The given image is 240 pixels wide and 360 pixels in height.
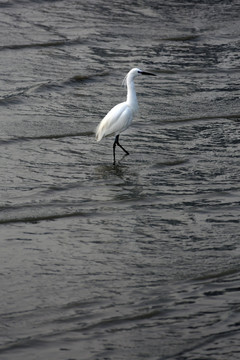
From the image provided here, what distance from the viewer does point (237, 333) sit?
16.3ft

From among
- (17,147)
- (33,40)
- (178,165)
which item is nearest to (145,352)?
(178,165)

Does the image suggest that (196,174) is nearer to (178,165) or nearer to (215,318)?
(178,165)

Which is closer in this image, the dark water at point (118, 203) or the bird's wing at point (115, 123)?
the dark water at point (118, 203)

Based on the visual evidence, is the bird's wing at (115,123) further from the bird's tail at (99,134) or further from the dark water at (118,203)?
the dark water at (118,203)

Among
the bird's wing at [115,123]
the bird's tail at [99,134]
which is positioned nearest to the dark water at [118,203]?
the bird's tail at [99,134]

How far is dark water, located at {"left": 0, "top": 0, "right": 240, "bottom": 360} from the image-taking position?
16.4 ft

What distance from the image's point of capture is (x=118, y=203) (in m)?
7.19

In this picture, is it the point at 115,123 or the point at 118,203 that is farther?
the point at 115,123

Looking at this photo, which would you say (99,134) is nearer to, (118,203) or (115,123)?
(115,123)

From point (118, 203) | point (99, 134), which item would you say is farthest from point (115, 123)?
point (118, 203)

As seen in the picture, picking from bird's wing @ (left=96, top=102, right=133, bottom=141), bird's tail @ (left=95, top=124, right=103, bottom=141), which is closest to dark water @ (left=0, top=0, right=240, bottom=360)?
bird's tail @ (left=95, top=124, right=103, bottom=141)

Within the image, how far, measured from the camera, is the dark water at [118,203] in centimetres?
501

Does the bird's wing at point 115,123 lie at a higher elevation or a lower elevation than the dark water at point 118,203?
higher

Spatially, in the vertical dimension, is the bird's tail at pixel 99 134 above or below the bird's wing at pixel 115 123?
below
